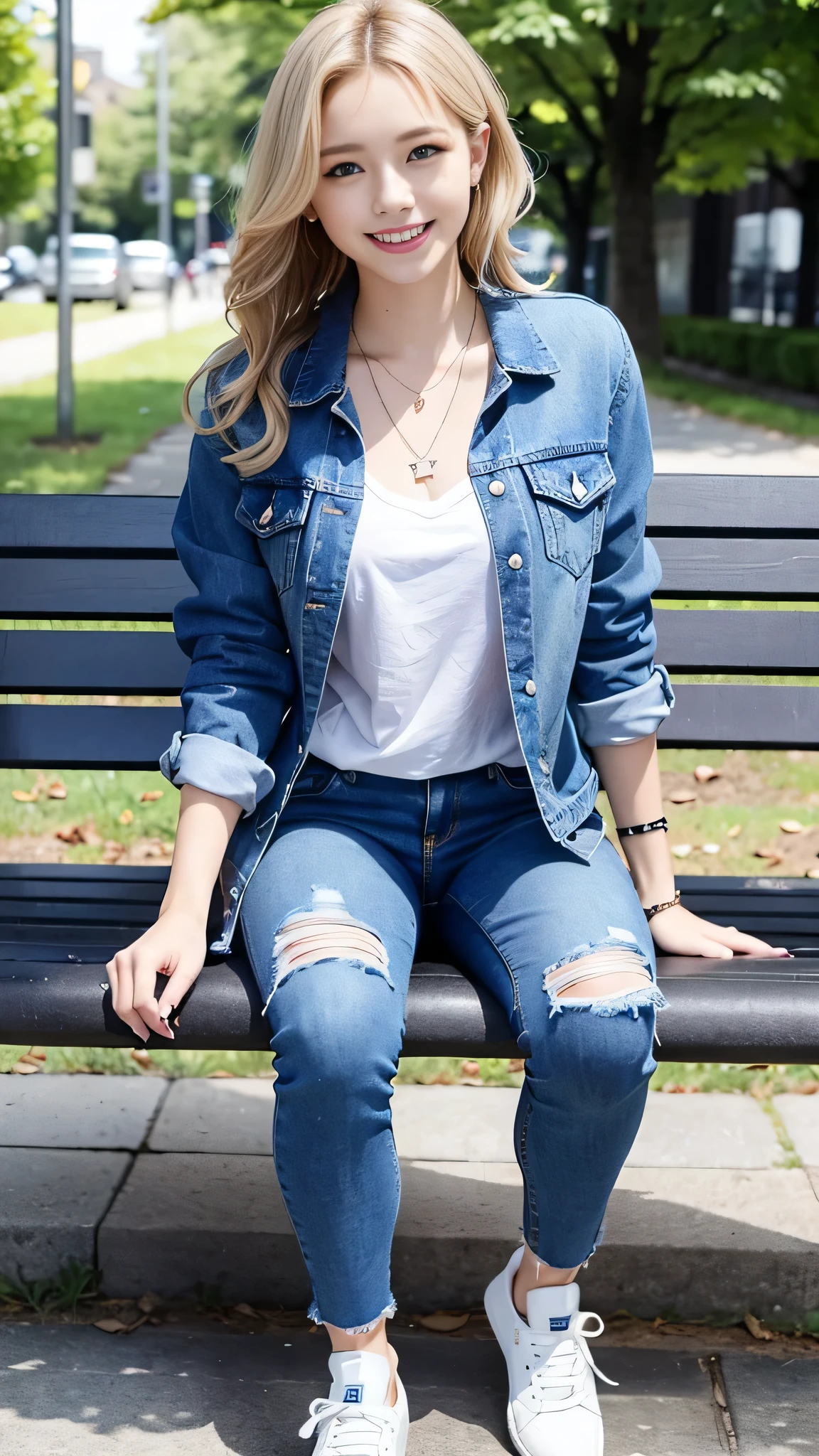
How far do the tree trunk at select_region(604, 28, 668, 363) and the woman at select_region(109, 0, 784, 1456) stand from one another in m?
17.6

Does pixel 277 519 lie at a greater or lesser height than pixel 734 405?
greater

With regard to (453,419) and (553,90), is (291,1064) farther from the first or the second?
(553,90)

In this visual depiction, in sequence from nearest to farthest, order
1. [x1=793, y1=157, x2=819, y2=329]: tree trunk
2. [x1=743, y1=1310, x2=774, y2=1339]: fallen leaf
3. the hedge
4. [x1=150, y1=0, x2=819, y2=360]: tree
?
[x1=743, y1=1310, x2=774, y2=1339]: fallen leaf
[x1=150, y1=0, x2=819, y2=360]: tree
the hedge
[x1=793, y1=157, x2=819, y2=329]: tree trunk

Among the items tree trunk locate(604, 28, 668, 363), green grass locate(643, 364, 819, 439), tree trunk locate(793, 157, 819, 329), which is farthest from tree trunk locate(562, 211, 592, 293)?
tree trunk locate(604, 28, 668, 363)

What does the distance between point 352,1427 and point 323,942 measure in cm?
62

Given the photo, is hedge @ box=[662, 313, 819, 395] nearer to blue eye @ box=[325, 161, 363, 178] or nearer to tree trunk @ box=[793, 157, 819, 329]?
tree trunk @ box=[793, 157, 819, 329]

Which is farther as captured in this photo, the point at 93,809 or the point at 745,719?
the point at 93,809

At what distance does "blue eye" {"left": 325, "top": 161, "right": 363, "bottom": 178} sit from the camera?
2.20 metres

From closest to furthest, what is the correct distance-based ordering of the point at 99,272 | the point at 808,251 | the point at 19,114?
the point at 19,114 → the point at 808,251 → the point at 99,272

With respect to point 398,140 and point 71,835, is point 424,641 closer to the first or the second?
point 398,140

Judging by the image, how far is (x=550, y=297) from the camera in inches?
95.7

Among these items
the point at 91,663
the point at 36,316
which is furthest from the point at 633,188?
the point at 36,316

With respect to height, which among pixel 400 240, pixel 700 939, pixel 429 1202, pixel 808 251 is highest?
pixel 808 251

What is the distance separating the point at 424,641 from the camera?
2.26 m
